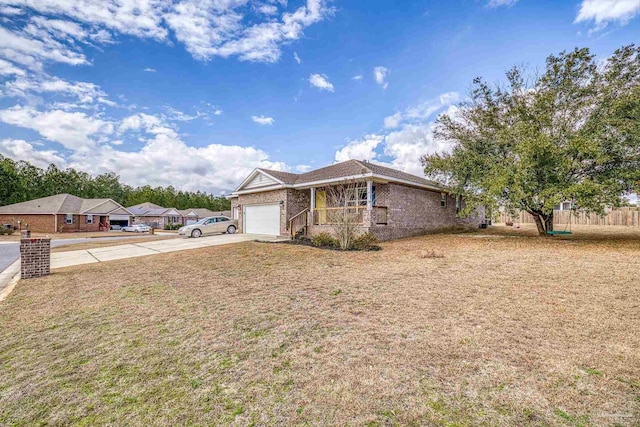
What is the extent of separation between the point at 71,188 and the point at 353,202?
202ft

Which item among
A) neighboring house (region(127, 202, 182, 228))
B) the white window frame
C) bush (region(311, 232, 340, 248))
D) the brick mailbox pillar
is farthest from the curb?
neighboring house (region(127, 202, 182, 228))

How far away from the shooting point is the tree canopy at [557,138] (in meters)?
10.6

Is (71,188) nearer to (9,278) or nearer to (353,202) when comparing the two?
(9,278)

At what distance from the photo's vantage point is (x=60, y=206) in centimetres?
3422

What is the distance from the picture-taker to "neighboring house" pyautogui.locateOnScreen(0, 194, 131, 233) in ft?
110

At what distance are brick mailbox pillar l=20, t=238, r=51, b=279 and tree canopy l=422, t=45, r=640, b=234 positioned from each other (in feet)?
49.4

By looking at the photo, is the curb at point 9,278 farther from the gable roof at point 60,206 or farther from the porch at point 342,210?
the gable roof at point 60,206

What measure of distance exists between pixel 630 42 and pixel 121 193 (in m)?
83.1

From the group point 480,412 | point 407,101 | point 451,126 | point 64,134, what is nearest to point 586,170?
point 451,126

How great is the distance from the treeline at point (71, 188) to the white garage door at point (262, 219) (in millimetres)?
40430

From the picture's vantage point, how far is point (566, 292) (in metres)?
5.24

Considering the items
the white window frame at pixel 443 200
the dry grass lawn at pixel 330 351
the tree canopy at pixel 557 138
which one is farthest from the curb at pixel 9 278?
the white window frame at pixel 443 200

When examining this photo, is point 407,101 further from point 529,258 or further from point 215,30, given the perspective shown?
point 529,258

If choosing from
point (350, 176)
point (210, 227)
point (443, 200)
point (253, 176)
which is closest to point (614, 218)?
point (443, 200)
